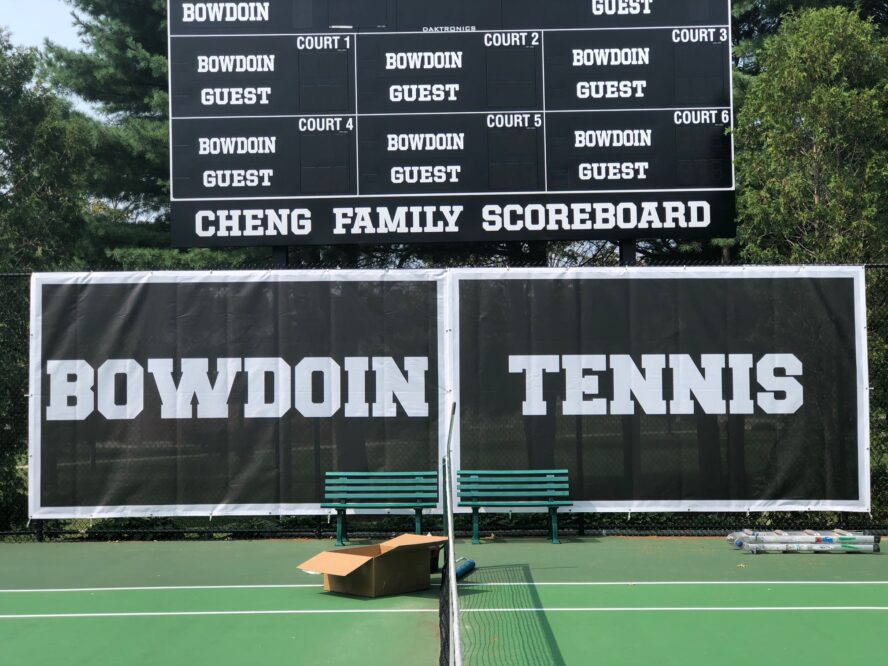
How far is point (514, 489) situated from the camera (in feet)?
34.9

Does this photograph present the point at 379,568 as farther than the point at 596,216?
No

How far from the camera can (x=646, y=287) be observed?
36.0 feet

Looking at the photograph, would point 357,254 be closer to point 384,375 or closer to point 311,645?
point 384,375

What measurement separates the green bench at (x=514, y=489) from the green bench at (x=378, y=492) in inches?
14.3

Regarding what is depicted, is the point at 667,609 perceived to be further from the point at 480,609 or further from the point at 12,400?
the point at 12,400

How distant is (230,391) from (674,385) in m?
4.84

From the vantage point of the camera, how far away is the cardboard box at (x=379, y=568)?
318 inches

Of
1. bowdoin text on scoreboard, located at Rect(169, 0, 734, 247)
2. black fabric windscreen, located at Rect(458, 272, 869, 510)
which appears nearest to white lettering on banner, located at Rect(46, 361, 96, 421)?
bowdoin text on scoreboard, located at Rect(169, 0, 734, 247)

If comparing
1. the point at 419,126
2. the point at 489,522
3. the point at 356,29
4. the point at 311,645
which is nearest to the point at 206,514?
the point at 489,522

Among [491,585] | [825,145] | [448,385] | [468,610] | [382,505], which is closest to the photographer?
[468,610]

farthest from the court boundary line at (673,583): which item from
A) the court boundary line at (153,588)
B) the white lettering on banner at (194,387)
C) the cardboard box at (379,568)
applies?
the white lettering on banner at (194,387)

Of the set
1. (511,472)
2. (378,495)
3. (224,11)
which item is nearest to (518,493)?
(511,472)

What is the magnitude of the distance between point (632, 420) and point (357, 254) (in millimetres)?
10108

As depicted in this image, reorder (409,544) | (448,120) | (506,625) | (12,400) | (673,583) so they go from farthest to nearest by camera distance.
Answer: (448,120), (12,400), (673,583), (409,544), (506,625)
